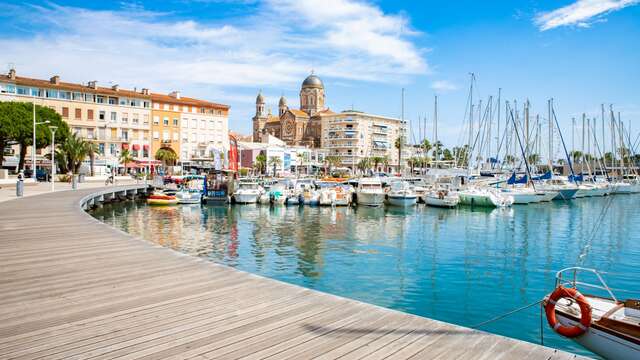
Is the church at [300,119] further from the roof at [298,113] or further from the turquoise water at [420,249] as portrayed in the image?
the turquoise water at [420,249]

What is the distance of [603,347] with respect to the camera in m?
7.85

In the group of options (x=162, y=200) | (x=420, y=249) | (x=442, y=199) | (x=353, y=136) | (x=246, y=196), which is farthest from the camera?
(x=353, y=136)

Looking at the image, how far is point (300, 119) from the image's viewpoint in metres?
146

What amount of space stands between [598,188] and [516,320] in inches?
2520

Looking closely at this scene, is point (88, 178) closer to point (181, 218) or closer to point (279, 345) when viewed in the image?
point (181, 218)

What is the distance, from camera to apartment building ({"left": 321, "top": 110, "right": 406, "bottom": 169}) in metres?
138

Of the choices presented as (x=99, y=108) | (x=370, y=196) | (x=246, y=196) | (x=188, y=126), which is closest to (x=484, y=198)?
(x=370, y=196)

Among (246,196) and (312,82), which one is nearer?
(246,196)

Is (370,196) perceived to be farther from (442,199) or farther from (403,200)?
(442,199)

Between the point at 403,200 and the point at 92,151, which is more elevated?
the point at 92,151

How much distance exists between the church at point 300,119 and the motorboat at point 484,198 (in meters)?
95.8

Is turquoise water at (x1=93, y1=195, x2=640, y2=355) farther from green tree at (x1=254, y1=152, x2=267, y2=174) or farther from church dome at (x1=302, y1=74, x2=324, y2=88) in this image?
church dome at (x1=302, y1=74, x2=324, y2=88)

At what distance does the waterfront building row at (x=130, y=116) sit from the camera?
72.7m

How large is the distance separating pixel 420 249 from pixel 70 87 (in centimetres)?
7050
